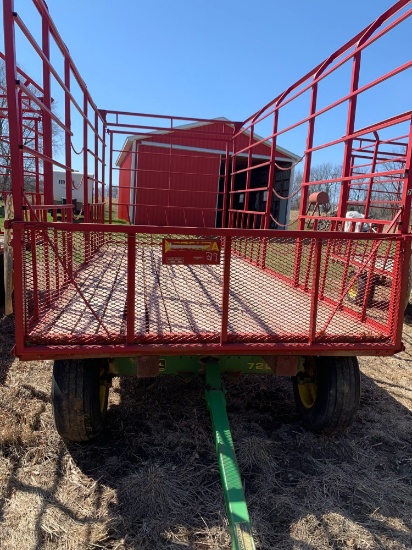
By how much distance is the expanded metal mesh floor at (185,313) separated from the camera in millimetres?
2637

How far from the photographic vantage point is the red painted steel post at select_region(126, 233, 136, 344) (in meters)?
2.43

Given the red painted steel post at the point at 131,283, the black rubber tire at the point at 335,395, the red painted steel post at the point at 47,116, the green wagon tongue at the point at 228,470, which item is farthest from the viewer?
the red painted steel post at the point at 47,116

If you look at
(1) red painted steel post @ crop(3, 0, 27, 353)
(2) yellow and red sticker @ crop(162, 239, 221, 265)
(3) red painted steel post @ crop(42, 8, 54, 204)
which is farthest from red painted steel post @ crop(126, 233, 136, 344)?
(3) red painted steel post @ crop(42, 8, 54, 204)

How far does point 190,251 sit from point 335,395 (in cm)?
154

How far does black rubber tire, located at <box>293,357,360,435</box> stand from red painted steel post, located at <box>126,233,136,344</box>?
1.53 meters

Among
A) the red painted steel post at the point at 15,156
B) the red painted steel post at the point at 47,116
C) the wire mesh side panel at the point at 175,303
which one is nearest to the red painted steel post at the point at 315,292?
the wire mesh side panel at the point at 175,303

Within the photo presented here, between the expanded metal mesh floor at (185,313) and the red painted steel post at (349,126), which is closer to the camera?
the expanded metal mesh floor at (185,313)

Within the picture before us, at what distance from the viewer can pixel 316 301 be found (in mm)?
2682

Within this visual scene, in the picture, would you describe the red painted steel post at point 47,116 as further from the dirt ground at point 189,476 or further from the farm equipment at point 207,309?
the dirt ground at point 189,476

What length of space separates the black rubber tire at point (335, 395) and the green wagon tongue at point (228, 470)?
0.85m

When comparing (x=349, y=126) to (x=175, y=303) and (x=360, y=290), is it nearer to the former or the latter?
(x=360, y=290)

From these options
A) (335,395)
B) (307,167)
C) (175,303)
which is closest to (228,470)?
(335,395)

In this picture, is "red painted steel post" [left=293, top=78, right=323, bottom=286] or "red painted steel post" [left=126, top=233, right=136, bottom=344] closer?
"red painted steel post" [left=126, top=233, right=136, bottom=344]

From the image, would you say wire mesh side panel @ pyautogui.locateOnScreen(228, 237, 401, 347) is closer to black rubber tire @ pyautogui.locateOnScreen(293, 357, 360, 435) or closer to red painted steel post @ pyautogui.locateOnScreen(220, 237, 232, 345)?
red painted steel post @ pyautogui.locateOnScreen(220, 237, 232, 345)
